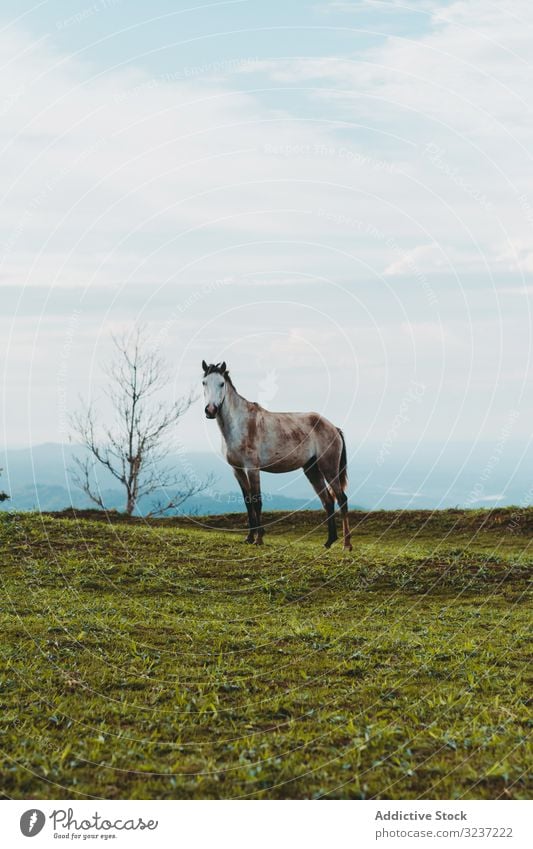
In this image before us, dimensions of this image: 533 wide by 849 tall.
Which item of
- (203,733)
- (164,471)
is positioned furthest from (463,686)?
(164,471)

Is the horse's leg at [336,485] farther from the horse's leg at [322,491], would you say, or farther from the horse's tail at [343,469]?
the horse's tail at [343,469]

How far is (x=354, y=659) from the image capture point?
389 inches

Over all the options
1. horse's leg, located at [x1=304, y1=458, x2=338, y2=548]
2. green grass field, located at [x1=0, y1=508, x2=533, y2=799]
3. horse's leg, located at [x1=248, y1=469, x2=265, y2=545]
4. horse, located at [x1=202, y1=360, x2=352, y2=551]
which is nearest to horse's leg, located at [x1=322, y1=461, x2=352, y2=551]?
horse, located at [x1=202, y1=360, x2=352, y2=551]

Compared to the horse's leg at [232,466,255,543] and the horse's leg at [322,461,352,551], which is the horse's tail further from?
the horse's leg at [232,466,255,543]

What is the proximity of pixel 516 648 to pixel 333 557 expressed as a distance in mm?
6275

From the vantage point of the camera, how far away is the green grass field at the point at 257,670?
21.8 feet

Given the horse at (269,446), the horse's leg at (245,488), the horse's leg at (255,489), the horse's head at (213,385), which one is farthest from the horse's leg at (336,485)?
the horse's head at (213,385)

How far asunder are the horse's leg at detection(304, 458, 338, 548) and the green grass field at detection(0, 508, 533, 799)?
3.60 ft

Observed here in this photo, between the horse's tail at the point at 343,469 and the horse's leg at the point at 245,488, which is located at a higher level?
the horse's tail at the point at 343,469

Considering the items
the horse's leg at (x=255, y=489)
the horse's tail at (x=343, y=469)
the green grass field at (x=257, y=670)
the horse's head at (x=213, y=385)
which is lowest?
the green grass field at (x=257, y=670)

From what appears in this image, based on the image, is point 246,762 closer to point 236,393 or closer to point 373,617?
point 373,617

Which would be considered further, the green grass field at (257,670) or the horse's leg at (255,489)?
the horse's leg at (255,489)

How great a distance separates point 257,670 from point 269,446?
8491 mm

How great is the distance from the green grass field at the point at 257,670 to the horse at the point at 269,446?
4.23 feet
